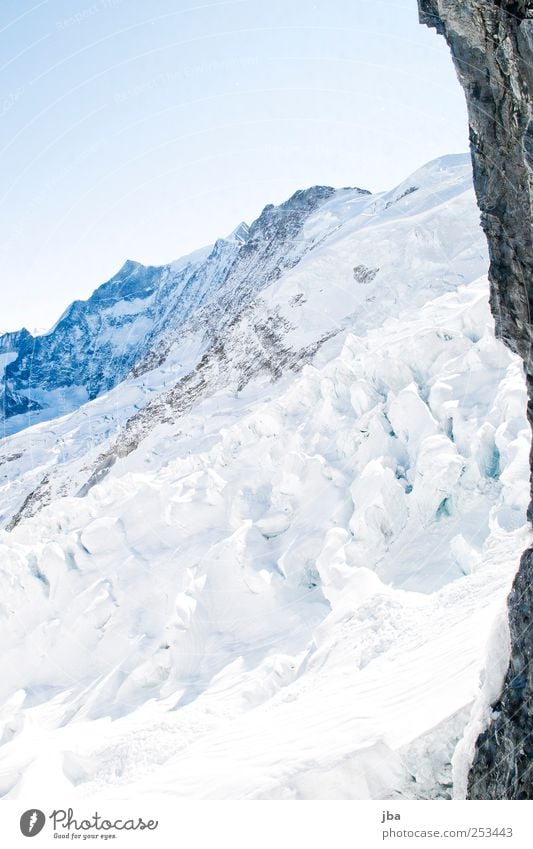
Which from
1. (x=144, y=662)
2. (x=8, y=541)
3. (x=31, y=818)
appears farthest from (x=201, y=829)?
(x=8, y=541)

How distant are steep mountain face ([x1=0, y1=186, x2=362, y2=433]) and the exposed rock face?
8143 cm

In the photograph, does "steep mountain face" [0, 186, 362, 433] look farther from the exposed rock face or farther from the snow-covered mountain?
the exposed rock face

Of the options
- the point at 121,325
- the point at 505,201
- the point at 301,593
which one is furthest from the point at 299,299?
the point at 121,325

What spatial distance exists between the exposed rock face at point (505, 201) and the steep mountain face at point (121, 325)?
8143 centimetres

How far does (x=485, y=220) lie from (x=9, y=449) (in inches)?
3709

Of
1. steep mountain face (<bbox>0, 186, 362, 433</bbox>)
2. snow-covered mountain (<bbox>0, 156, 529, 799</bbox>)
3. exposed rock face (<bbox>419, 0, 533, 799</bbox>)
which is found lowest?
snow-covered mountain (<bbox>0, 156, 529, 799</bbox>)

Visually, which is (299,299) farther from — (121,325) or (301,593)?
(121,325)

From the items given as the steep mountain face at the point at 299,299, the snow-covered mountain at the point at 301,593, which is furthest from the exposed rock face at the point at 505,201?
the steep mountain face at the point at 299,299

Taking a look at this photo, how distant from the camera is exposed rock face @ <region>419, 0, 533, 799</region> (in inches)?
182

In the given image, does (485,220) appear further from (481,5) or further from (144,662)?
(144,662)

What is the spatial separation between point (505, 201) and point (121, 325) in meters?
138

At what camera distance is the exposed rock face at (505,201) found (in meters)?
4.63

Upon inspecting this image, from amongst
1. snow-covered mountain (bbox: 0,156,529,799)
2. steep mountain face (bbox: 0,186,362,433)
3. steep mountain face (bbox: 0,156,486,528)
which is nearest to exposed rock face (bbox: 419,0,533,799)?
snow-covered mountain (bbox: 0,156,529,799)

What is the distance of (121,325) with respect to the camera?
13725cm
